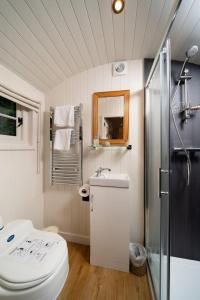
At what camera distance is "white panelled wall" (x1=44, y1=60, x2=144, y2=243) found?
173 centimetres

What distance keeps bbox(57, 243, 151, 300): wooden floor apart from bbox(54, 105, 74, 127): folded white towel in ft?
5.17

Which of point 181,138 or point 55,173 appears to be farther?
point 55,173

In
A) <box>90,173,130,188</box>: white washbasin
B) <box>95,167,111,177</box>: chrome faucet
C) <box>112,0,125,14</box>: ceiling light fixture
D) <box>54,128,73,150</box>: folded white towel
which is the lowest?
<box>90,173,130,188</box>: white washbasin

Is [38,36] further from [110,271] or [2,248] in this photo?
[110,271]

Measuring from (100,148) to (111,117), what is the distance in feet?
1.34

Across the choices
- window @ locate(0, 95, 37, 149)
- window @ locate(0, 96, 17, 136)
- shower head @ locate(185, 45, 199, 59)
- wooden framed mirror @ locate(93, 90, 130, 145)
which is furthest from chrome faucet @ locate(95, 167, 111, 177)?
shower head @ locate(185, 45, 199, 59)

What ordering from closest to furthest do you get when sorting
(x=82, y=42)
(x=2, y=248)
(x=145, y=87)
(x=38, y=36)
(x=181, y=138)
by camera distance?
(x=2, y=248)
(x=38, y=36)
(x=82, y=42)
(x=181, y=138)
(x=145, y=87)

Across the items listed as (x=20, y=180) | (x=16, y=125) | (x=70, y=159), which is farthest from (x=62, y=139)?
(x=20, y=180)

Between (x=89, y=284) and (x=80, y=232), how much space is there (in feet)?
2.01

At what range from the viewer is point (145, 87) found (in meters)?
1.69

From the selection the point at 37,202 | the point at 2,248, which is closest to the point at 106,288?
the point at 2,248

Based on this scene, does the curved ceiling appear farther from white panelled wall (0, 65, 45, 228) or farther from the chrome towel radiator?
the chrome towel radiator

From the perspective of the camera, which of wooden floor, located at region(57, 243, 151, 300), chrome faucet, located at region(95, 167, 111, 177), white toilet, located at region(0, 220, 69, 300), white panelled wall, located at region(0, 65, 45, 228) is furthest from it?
chrome faucet, located at region(95, 167, 111, 177)

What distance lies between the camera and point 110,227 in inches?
58.0
